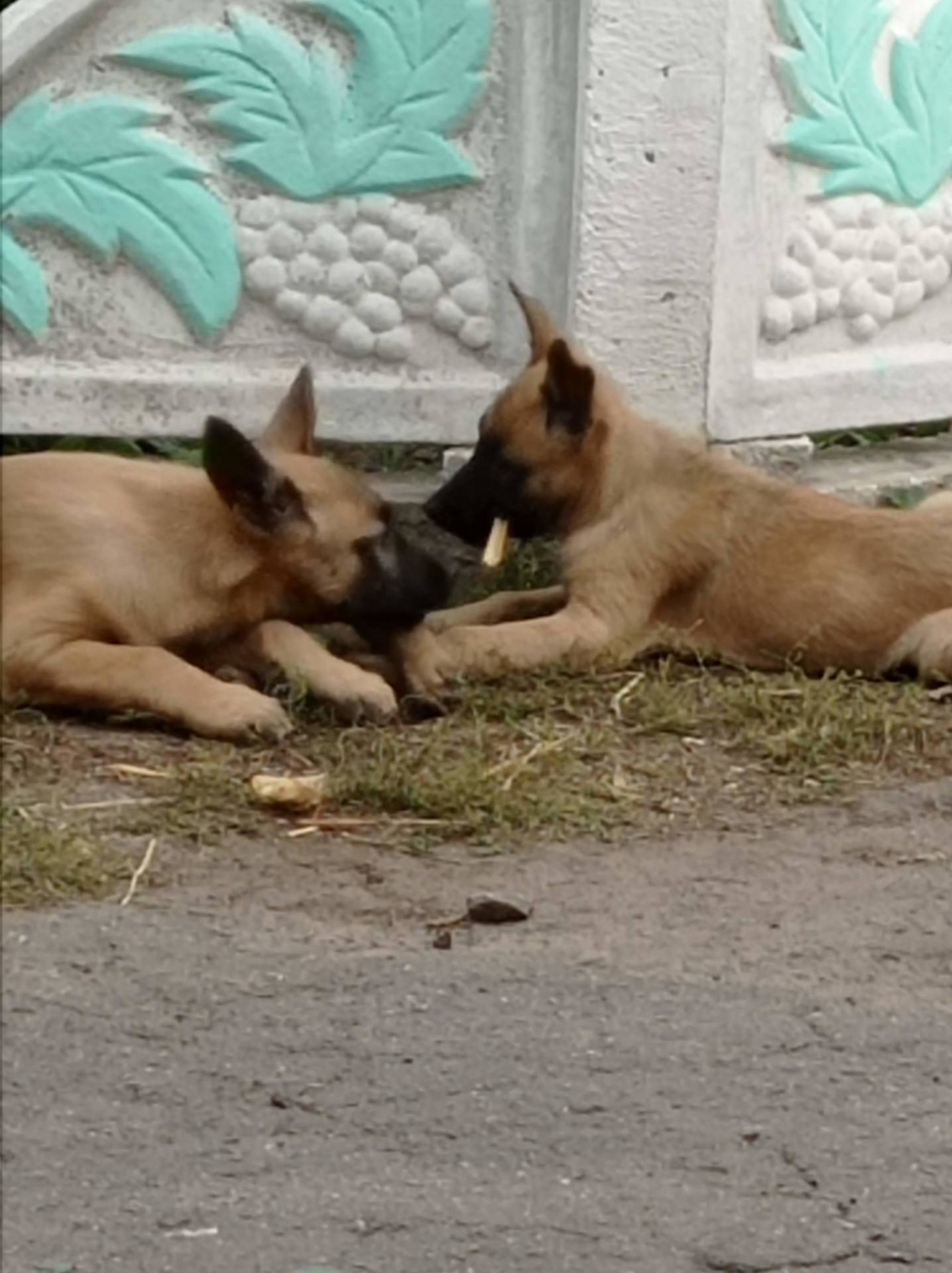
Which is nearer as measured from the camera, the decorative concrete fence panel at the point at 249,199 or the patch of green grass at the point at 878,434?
the decorative concrete fence panel at the point at 249,199

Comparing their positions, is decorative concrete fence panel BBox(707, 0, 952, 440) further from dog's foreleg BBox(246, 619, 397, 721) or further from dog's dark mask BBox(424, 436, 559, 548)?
dog's foreleg BBox(246, 619, 397, 721)

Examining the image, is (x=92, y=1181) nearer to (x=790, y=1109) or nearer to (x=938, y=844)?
(x=790, y=1109)

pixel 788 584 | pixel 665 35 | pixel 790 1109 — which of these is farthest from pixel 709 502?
pixel 790 1109

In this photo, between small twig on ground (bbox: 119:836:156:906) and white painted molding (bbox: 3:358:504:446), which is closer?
white painted molding (bbox: 3:358:504:446)

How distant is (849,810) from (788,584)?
3.83ft

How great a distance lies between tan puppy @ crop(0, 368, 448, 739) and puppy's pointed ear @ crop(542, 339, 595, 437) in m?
0.61

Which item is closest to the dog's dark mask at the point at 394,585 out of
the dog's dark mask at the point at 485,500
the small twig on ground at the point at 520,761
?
the dog's dark mask at the point at 485,500

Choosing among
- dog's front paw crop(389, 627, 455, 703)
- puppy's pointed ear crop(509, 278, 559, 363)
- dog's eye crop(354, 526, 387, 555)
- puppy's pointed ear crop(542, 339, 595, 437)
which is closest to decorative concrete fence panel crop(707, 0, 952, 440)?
puppy's pointed ear crop(542, 339, 595, 437)

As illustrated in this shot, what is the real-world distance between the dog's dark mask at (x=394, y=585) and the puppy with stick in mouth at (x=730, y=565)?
1.34 meters

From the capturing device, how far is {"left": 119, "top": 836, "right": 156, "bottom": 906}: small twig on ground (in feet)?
11.2

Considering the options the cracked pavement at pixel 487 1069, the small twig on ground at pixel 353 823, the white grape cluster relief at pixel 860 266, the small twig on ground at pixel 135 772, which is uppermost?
the white grape cluster relief at pixel 860 266

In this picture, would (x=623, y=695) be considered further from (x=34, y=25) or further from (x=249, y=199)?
(x=34, y=25)

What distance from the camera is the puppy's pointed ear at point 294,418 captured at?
3.38 meters

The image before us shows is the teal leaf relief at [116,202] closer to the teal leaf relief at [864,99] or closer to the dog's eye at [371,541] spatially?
the dog's eye at [371,541]
